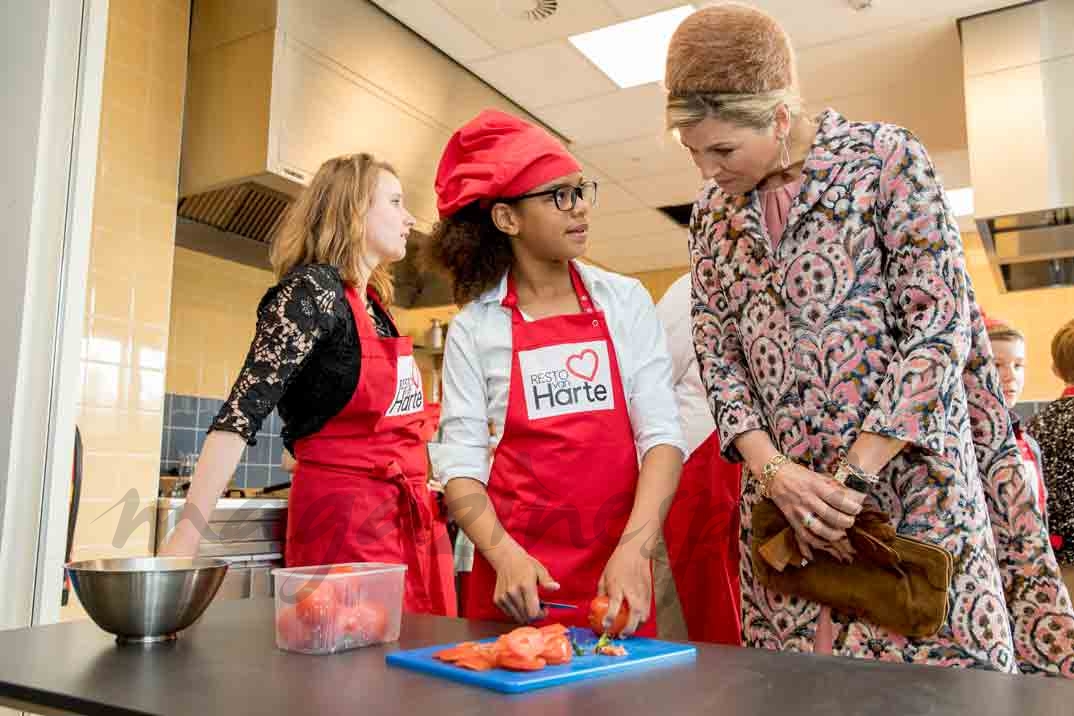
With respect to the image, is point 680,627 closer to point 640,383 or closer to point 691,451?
point 691,451

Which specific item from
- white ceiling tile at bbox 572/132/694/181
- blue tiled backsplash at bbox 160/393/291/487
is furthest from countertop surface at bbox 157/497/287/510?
white ceiling tile at bbox 572/132/694/181

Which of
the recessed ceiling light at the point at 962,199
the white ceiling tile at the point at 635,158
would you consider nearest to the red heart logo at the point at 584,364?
the white ceiling tile at the point at 635,158

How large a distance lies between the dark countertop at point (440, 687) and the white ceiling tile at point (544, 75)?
3.26 m

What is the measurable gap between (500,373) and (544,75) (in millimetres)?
2856

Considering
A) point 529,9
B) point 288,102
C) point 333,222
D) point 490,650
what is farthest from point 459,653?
point 529,9

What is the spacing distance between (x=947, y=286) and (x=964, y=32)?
3057 mm

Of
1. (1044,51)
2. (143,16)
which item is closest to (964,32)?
(1044,51)

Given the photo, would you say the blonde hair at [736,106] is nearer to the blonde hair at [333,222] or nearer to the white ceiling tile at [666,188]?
the blonde hair at [333,222]

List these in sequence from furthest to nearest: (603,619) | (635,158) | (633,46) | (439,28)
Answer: (635,158) → (633,46) → (439,28) → (603,619)

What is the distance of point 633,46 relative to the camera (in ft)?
12.5

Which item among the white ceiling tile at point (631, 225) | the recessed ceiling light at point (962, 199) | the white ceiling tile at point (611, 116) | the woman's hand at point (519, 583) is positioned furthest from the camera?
the white ceiling tile at point (631, 225)

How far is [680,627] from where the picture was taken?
5.50 feet

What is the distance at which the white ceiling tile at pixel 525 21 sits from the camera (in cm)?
347

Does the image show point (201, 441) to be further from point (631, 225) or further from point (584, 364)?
point (631, 225)
